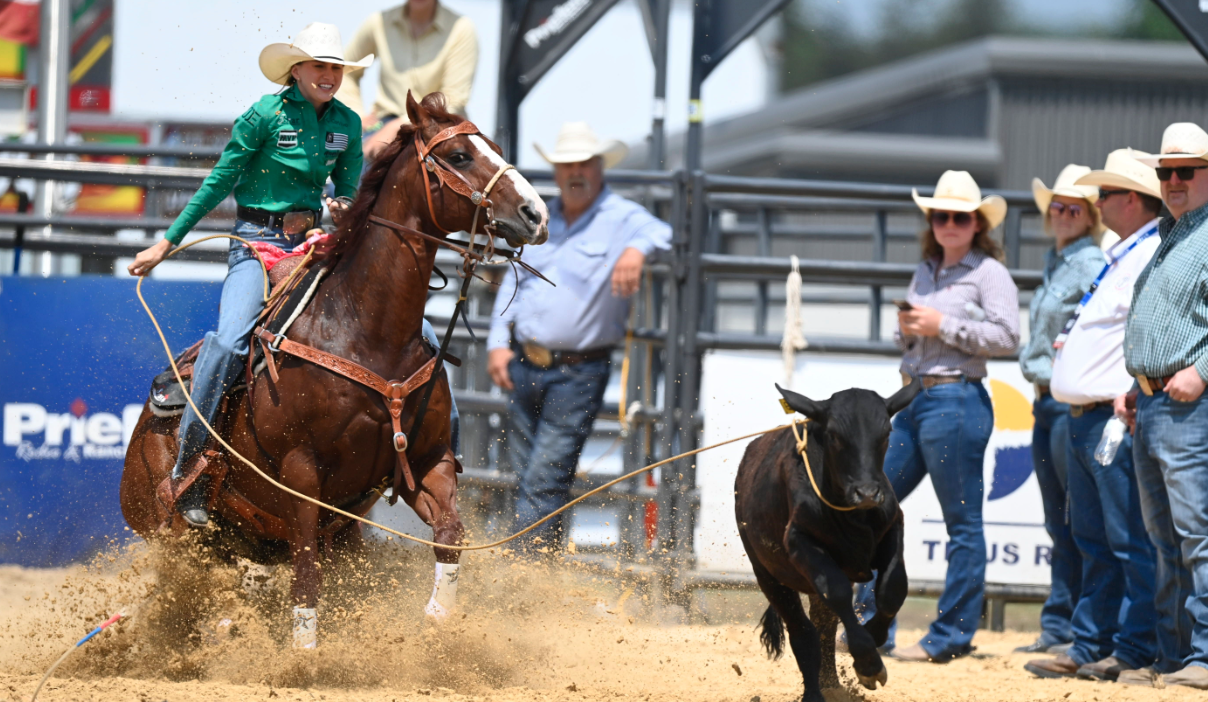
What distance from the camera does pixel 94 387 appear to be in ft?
25.9

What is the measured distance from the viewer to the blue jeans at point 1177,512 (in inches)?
212

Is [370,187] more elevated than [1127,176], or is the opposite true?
[1127,176]

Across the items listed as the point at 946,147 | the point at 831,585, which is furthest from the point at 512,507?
the point at 946,147

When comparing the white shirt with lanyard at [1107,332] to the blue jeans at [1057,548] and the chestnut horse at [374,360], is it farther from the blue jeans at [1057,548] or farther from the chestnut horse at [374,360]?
the chestnut horse at [374,360]

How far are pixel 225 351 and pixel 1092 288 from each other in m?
4.07

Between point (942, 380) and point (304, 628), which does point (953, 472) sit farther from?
point (304, 628)

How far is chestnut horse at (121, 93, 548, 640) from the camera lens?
5.12 m

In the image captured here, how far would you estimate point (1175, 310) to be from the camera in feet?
18.0

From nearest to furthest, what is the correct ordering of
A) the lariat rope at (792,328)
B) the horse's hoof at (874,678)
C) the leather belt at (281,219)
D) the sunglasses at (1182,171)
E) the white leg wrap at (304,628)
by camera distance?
1. the horse's hoof at (874,678)
2. the white leg wrap at (304,628)
3. the sunglasses at (1182,171)
4. the leather belt at (281,219)
5. the lariat rope at (792,328)

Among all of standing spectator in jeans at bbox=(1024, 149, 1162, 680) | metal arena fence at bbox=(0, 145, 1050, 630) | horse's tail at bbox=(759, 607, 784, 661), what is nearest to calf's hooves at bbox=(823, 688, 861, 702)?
horse's tail at bbox=(759, 607, 784, 661)

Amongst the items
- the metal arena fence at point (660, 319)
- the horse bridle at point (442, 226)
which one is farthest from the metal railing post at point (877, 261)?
the horse bridle at point (442, 226)

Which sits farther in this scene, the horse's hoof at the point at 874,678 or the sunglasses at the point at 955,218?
the sunglasses at the point at 955,218

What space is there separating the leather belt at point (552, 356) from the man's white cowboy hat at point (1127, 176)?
270 centimetres

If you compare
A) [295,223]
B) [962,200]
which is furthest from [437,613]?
[962,200]
